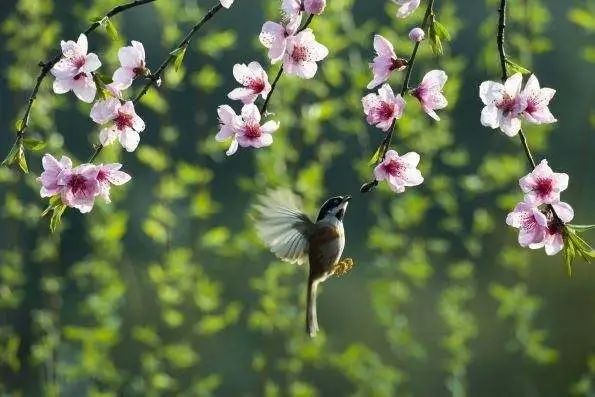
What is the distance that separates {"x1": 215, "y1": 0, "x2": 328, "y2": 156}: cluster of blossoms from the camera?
3.86 feet

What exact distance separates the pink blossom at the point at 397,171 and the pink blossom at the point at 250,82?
0.20 metres

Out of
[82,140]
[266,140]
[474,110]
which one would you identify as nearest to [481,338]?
[474,110]

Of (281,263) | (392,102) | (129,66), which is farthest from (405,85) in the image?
(281,263)

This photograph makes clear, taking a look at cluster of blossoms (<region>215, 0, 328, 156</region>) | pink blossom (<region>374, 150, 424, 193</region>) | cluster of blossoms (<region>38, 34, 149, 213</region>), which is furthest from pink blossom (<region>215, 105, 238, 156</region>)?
pink blossom (<region>374, 150, 424, 193</region>)

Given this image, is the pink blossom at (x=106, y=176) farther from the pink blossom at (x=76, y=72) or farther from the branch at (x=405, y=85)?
the branch at (x=405, y=85)

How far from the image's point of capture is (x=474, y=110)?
336 centimetres

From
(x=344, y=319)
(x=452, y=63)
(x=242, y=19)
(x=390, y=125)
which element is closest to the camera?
(x=390, y=125)

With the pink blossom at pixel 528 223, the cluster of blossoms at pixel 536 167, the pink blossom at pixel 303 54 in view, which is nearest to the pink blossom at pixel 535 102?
the cluster of blossoms at pixel 536 167

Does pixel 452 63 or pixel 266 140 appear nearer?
pixel 266 140

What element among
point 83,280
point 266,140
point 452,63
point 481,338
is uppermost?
point 266,140

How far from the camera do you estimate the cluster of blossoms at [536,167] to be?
1138 millimetres

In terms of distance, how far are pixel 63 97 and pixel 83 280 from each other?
0.58 m

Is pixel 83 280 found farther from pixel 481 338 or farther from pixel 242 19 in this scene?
pixel 481 338

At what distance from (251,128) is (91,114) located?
20 centimetres
